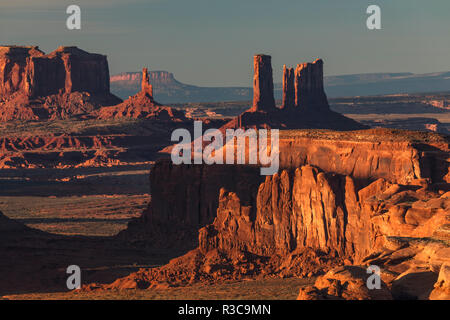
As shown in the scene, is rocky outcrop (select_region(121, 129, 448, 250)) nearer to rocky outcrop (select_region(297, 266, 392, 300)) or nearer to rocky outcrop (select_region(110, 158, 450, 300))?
rocky outcrop (select_region(110, 158, 450, 300))

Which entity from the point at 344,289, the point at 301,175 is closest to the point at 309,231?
the point at 301,175

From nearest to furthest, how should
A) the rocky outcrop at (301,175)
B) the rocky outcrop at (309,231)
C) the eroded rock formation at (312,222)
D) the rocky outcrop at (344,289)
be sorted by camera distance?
the rocky outcrop at (344,289) → the eroded rock formation at (312,222) → the rocky outcrop at (309,231) → the rocky outcrop at (301,175)

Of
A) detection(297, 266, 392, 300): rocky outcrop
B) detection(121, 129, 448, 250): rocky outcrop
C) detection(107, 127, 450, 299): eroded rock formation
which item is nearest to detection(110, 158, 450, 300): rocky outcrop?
detection(107, 127, 450, 299): eroded rock formation

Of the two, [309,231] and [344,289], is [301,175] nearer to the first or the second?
[309,231]

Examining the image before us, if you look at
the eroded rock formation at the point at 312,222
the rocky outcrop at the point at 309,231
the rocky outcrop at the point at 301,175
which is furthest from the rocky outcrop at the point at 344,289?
the rocky outcrop at the point at 301,175

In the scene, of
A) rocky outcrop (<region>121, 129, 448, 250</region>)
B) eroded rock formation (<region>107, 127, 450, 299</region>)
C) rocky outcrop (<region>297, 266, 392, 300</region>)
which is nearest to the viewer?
rocky outcrop (<region>297, 266, 392, 300</region>)

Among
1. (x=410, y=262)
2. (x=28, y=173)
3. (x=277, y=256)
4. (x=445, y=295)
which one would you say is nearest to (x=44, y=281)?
(x=277, y=256)

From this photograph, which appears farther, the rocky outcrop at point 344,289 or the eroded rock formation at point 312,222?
the eroded rock formation at point 312,222

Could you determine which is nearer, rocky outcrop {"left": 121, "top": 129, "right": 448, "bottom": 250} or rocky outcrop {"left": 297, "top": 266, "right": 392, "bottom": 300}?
rocky outcrop {"left": 297, "top": 266, "right": 392, "bottom": 300}

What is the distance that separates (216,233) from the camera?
6706 centimetres

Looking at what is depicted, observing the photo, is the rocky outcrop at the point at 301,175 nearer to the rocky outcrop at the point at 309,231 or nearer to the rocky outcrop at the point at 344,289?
the rocky outcrop at the point at 309,231

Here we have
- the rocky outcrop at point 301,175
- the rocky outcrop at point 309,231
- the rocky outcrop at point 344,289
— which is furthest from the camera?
the rocky outcrop at point 301,175

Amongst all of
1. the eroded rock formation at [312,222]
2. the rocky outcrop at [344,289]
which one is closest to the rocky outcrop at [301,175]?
the eroded rock formation at [312,222]

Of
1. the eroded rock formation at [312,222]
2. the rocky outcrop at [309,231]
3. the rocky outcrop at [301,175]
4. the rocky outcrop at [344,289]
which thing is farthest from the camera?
the rocky outcrop at [301,175]
